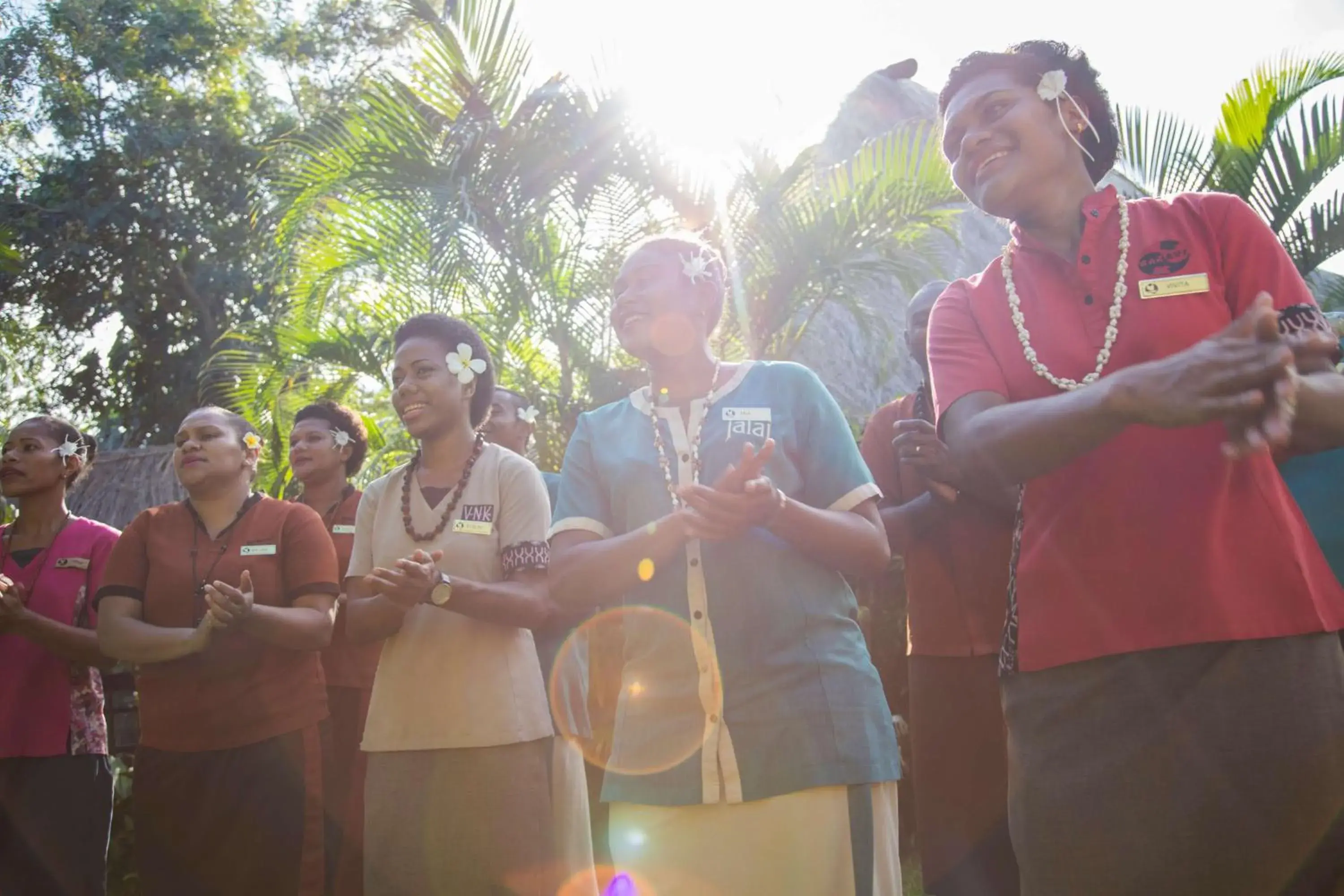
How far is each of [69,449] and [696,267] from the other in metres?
3.56

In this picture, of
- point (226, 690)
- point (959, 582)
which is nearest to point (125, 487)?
point (226, 690)

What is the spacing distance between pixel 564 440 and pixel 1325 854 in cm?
669

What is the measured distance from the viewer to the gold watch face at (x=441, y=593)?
9.78ft

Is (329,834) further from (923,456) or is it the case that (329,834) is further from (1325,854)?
(1325,854)

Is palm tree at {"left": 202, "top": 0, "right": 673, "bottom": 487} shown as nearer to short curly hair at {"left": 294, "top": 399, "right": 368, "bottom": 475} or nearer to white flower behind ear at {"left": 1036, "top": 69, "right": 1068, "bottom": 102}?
short curly hair at {"left": 294, "top": 399, "right": 368, "bottom": 475}

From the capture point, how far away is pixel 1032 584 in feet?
5.86

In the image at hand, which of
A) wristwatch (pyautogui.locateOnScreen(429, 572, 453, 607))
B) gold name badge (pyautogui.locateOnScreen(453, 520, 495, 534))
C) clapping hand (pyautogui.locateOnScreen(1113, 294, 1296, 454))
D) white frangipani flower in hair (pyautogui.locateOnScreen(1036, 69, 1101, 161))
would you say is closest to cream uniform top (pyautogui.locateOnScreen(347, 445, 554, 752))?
gold name badge (pyautogui.locateOnScreen(453, 520, 495, 534))

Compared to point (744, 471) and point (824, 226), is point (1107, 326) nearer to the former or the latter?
point (744, 471)

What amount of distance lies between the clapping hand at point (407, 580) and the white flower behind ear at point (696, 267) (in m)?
1.05

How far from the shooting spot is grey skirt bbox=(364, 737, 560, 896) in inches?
117

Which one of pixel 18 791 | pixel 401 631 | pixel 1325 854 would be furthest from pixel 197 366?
pixel 1325 854

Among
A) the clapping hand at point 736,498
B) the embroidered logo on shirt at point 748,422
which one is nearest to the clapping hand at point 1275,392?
the clapping hand at point 736,498

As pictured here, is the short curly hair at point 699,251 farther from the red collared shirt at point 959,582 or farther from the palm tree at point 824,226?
the palm tree at point 824,226

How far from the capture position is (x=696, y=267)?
2.67 meters
